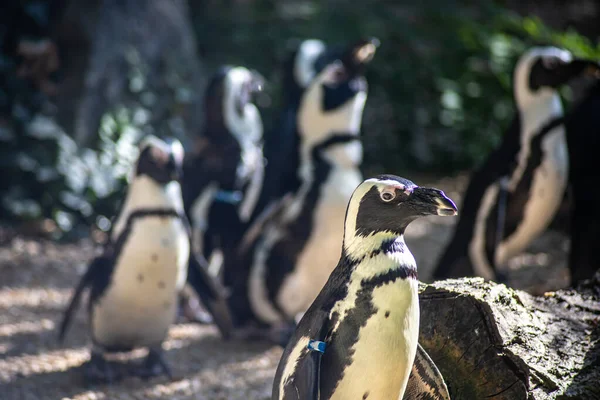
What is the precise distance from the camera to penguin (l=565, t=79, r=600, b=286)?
370 cm

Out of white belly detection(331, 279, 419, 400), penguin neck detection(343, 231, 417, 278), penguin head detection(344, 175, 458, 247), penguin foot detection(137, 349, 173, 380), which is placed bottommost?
penguin foot detection(137, 349, 173, 380)

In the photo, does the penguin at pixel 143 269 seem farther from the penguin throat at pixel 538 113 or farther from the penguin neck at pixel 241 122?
the penguin throat at pixel 538 113

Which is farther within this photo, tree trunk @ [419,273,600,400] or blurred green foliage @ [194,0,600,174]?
blurred green foliage @ [194,0,600,174]

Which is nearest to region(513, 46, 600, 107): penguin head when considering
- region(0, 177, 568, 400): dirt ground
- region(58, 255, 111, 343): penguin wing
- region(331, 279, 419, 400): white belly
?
region(0, 177, 568, 400): dirt ground

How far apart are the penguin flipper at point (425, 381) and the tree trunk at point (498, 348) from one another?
7.1 inches

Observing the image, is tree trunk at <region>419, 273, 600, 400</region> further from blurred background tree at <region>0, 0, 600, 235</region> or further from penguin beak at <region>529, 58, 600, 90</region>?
blurred background tree at <region>0, 0, 600, 235</region>

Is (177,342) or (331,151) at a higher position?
(331,151)

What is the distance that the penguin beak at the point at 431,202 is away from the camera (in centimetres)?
174

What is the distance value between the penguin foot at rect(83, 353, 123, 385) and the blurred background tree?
8.62ft

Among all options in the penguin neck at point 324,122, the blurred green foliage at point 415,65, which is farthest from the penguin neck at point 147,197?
the blurred green foliage at point 415,65

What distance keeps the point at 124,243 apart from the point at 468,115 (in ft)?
15.5

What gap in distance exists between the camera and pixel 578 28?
8969 millimetres

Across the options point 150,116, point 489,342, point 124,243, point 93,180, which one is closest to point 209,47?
point 150,116

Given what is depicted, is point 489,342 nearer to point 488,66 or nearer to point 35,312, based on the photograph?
point 35,312
